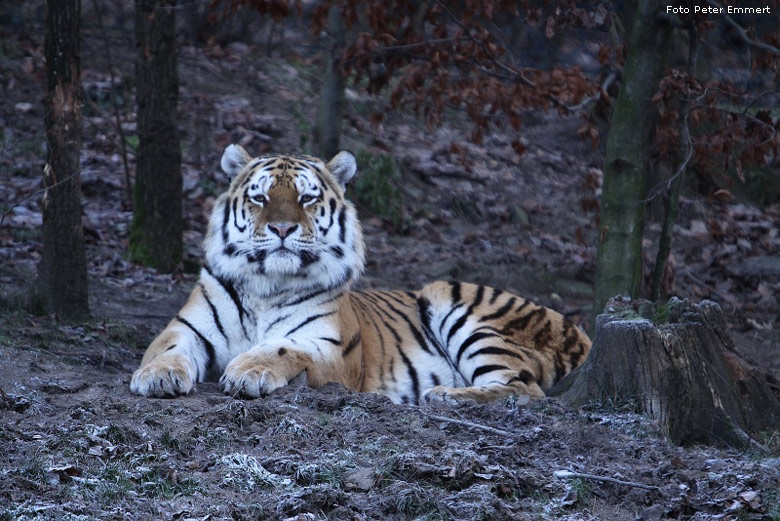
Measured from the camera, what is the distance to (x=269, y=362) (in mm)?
4648

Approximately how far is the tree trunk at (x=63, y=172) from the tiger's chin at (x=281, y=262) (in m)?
1.53

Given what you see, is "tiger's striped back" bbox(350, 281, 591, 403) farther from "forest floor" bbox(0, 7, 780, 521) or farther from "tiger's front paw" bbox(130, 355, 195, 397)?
"tiger's front paw" bbox(130, 355, 195, 397)

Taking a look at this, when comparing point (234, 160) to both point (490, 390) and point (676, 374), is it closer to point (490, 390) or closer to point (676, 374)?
point (490, 390)

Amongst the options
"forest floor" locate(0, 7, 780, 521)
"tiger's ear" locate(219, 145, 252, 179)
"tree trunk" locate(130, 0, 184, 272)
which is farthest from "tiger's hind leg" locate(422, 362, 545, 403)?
"tree trunk" locate(130, 0, 184, 272)

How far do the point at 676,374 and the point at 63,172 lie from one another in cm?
381

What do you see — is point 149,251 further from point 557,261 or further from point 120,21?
point 120,21

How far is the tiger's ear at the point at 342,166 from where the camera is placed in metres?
5.72

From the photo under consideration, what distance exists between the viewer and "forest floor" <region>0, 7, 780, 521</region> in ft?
10.6

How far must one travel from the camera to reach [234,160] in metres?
5.65

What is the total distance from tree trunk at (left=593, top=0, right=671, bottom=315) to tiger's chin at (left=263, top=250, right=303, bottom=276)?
218 centimetres

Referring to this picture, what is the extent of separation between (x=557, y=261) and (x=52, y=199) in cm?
562

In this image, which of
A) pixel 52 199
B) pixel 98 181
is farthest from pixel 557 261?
pixel 52 199

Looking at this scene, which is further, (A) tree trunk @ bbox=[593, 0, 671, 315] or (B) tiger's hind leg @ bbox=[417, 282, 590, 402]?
(A) tree trunk @ bbox=[593, 0, 671, 315]

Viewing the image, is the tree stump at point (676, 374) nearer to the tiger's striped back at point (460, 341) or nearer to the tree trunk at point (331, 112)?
the tiger's striped back at point (460, 341)
